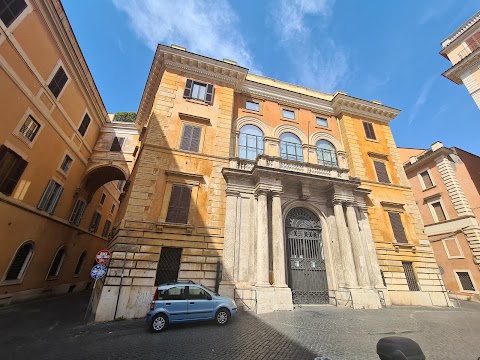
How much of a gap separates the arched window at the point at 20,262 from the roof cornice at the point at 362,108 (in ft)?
77.8

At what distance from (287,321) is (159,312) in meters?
4.67

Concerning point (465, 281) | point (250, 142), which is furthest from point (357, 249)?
point (465, 281)

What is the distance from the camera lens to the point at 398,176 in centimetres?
1769

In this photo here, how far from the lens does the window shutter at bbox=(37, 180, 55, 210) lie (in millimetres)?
14659

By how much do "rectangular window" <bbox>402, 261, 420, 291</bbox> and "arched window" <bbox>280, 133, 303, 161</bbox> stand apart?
955 centimetres

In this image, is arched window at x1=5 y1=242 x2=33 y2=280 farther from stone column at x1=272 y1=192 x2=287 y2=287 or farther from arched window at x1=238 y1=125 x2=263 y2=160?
stone column at x1=272 y1=192 x2=287 y2=287

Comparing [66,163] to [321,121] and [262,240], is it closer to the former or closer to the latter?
[262,240]

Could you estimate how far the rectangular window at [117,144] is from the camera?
2045cm

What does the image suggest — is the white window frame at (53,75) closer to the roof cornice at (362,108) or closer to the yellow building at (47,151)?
the yellow building at (47,151)

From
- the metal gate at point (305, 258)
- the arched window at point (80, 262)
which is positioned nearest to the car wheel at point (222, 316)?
the metal gate at point (305, 258)

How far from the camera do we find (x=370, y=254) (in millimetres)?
13828

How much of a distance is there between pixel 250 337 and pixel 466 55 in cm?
2810

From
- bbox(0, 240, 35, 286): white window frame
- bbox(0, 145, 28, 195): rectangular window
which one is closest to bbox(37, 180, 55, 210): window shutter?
bbox(0, 240, 35, 286): white window frame

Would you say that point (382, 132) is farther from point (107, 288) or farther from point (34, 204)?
point (34, 204)
